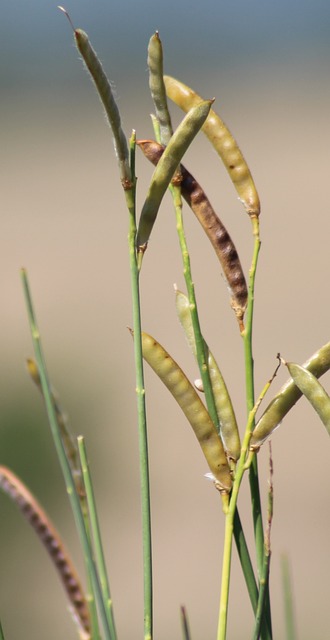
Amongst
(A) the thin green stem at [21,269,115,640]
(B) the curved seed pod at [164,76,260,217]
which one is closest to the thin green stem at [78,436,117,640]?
(A) the thin green stem at [21,269,115,640]

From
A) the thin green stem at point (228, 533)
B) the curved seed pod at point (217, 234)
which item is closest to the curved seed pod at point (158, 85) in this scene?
the curved seed pod at point (217, 234)

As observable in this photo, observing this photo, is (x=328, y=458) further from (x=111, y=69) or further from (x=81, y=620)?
(x=111, y=69)

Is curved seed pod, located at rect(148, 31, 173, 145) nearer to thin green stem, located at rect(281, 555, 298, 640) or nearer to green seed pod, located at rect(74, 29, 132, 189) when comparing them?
green seed pod, located at rect(74, 29, 132, 189)

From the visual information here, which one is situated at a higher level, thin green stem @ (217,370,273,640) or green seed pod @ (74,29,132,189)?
green seed pod @ (74,29,132,189)

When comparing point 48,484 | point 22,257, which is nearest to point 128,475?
point 48,484

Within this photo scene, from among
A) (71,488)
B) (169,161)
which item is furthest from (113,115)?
(71,488)

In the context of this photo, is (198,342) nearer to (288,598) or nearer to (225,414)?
(225,414)

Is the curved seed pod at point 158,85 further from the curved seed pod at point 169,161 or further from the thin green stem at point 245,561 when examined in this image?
the thin green stem at point 245,561
